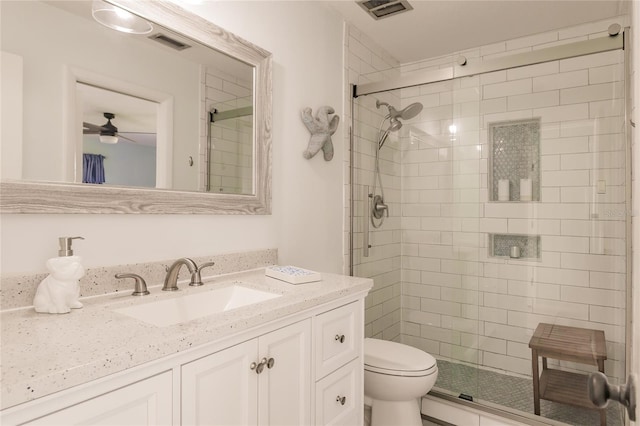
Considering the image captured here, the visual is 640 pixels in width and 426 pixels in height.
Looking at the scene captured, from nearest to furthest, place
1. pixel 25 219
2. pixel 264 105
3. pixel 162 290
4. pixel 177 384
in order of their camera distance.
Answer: pixel 177 384 → pixel 25 219 → pixel 162 290 → pixel 264 105

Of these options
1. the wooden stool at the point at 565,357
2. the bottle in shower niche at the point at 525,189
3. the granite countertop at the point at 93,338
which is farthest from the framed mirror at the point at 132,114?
the wooden stool at the point at 565,357

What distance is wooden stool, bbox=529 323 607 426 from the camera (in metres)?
2.06

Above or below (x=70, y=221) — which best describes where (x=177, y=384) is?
below

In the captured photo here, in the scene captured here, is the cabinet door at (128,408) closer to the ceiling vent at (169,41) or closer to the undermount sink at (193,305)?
the undermount sink at (193,305)

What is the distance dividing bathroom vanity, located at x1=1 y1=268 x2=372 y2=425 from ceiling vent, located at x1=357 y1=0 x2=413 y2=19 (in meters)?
1.74

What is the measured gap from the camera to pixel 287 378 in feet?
3.95

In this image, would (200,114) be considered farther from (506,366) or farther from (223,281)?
(506,366)

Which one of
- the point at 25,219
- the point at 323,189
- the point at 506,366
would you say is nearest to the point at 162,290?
the point at 25,219

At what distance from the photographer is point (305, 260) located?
2.17 meters

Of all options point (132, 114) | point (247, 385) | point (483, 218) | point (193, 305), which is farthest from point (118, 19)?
point (483, 218)

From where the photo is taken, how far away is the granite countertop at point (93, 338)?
2.20 ft

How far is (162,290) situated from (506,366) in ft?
7.12

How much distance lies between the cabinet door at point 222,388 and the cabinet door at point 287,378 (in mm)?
43

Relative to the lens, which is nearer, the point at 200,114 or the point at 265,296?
the point at 265,296
